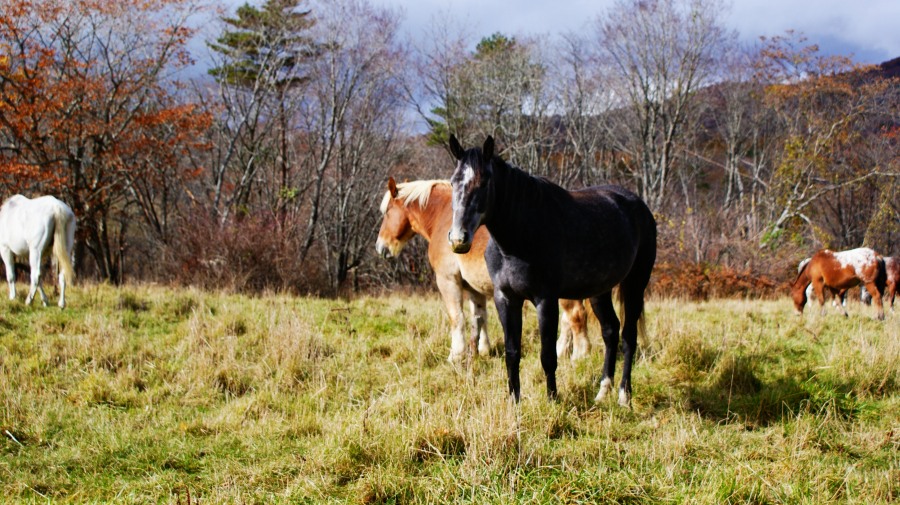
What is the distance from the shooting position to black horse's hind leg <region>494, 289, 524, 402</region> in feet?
12.7

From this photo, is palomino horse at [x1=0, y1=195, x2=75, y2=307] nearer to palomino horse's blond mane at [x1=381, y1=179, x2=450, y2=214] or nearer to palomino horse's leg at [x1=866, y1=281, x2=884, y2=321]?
palomino horse's blond mane at [x1=381, y1=179, x2=450, y2=214]

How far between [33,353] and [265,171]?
17.6 meters

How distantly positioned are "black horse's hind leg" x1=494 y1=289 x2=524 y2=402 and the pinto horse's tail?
6592 mm

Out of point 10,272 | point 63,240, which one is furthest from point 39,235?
point 10,272

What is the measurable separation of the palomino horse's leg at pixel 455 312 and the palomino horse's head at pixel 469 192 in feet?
8.49

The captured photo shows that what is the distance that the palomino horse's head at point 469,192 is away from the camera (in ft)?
10.9

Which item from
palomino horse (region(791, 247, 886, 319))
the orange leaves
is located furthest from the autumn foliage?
palomino horse (region(791, 247, 886, 319))

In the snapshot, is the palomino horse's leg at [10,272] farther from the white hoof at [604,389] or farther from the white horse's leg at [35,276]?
the white hoof at [604,389]

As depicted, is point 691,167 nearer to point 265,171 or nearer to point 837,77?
point 837,77

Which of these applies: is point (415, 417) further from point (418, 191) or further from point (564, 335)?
point (418, 191)

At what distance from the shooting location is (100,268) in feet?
61.4

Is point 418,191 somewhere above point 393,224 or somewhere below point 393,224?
above

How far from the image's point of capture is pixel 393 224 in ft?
23.0

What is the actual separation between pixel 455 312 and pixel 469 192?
110 inches
